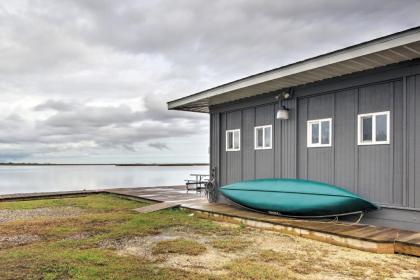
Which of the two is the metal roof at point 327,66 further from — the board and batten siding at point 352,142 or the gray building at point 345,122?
the board and batten siding at point 352,142

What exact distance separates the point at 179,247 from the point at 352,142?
4.14m

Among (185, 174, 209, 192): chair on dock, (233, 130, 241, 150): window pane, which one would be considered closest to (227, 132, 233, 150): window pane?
(233, 130, 241, 150): window pane

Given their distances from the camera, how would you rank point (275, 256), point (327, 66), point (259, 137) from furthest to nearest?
1. point (259, 137)
2. point (327, 66)
3. point (275, 256)

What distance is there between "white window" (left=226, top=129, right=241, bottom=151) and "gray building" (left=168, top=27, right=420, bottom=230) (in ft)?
0.31

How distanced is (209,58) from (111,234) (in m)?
10.0

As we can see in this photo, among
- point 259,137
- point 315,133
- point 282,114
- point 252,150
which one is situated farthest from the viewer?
point 252,150

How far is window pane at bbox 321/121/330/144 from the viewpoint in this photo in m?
7.65

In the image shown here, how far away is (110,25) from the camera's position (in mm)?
11445

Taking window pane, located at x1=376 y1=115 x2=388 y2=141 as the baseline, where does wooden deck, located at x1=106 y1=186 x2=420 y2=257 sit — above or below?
below

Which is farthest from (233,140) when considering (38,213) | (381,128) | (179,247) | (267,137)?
(38,213)

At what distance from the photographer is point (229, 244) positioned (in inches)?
236

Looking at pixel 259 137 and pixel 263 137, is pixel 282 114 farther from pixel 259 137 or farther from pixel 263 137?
pixel 259 137

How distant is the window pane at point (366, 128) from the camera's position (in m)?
6.86

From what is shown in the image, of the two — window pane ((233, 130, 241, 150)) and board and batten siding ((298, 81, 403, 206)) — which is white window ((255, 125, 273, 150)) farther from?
board and batten siding ((298, 81, 403, 206))
